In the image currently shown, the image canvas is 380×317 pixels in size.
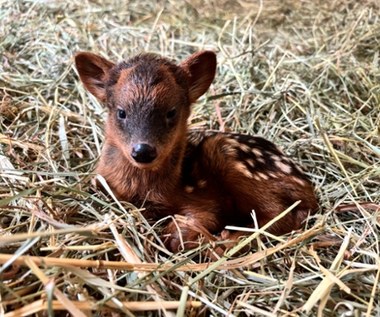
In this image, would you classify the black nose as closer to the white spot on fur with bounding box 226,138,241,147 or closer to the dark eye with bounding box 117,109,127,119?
the dark eye with bounding box 117,109,127,119

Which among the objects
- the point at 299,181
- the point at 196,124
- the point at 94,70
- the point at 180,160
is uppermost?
the point at 94,70

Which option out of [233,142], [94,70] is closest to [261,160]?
[233,142]

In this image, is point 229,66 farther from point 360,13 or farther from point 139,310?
point 139,310

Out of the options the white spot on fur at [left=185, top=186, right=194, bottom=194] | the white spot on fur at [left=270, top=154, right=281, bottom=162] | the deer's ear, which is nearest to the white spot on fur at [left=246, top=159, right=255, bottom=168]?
the white spot on fur at [left=270, top=154, right=281, bottom=162]

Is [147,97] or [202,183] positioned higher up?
[147,97]

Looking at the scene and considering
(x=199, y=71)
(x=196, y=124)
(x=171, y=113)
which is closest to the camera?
(x=171, y=113)

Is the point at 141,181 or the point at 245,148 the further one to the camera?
the point at 245,148

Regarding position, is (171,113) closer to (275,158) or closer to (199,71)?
(199,71)
